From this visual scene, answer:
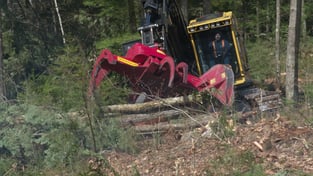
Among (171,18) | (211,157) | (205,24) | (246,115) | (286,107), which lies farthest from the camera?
(171,18)

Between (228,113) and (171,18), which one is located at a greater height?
(171,18)

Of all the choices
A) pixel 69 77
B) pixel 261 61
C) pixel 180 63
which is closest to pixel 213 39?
pixel 180 63

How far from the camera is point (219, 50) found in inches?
553

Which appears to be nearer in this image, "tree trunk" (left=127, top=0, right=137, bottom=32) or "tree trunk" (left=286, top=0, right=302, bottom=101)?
"tree trunk" (left=286, top=0, right=302, bottom=101)

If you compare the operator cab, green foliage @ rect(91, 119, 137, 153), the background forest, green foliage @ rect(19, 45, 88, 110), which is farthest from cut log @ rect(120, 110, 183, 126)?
the operator cab

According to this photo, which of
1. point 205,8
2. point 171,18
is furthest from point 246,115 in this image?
point 205,8

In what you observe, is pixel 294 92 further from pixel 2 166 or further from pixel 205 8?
pixel 205 8

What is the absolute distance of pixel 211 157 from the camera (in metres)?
7.95

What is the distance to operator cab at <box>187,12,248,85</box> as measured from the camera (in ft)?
44.9

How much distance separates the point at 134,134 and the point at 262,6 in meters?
19.5

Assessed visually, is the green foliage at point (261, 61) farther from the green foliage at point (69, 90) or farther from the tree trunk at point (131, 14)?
the green foliage at point (69, 90)

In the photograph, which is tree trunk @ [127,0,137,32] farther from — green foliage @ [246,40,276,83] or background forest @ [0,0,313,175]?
green foliage @ [246,40,276,83]

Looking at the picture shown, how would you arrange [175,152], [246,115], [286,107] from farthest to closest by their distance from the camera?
[246,115], [286,107], [175,152]

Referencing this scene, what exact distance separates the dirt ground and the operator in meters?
4.25
